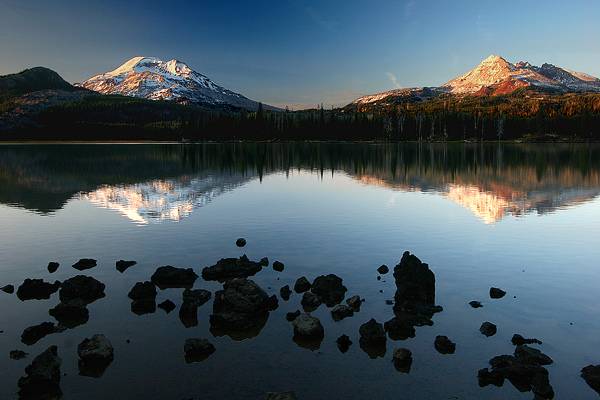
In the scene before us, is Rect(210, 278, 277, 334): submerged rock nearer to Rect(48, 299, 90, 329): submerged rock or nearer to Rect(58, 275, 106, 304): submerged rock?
Rect(48, 299, 90, 329): submerged rock

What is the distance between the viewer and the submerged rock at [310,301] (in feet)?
89.5

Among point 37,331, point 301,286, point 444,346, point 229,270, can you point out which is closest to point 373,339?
point 444,346

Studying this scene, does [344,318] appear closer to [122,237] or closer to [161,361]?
[161,361]

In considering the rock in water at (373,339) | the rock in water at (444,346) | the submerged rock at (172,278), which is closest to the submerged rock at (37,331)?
the submerged rock at (172,278)

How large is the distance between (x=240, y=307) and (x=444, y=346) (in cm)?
1075

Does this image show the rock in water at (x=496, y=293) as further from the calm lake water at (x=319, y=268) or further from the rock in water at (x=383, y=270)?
the rock in water at (x=383, y=270)

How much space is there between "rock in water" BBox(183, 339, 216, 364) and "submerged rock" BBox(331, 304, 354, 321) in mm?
7177

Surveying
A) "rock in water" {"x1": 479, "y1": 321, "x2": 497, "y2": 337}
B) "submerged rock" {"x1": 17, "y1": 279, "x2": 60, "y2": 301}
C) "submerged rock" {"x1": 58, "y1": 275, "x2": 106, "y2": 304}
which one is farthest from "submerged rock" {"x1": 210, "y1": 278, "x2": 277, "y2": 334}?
"submerged rock" {"x1": 17, "y1": 279, "x2": 60, "y2": 301}

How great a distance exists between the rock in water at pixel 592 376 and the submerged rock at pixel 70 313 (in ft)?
80.1

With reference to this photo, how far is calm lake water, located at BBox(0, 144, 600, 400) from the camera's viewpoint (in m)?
19.5

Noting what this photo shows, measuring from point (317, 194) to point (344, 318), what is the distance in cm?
5334

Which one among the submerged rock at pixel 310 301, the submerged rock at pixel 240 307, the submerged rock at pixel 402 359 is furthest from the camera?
the submerged rock at pixel 310 301

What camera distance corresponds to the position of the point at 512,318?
25.5 meters

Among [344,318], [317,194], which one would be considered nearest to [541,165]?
[317,194]
